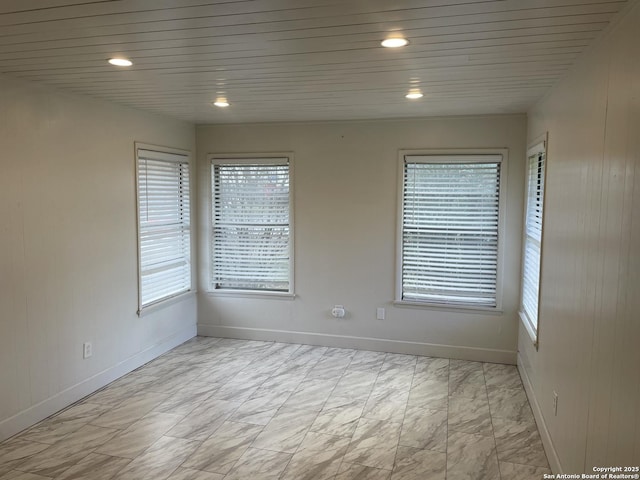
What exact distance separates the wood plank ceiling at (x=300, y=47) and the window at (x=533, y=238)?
1.81ft

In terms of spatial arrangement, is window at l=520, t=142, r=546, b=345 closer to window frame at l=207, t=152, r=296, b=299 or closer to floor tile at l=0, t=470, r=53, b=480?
window frame at l=207, t=152, r=296, b=299

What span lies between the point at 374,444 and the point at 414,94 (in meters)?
2.50

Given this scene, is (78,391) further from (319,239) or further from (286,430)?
(319,239)

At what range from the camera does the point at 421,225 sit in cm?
482

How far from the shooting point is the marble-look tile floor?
113 inches

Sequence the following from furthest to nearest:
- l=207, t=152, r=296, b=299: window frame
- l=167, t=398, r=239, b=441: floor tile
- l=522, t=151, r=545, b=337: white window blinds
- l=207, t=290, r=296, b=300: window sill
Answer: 1. l=207, t=290, r=296, b=300: window sill
2. l=207, t=152, r=296, b=299: window frame
3. l=522, t=151, r=545, b=337: white window blinds
4. l=167, t=398, r=239, b=441: floor tile

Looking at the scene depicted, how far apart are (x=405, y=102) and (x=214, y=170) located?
2354 millimetres

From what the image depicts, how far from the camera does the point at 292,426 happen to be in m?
3.43

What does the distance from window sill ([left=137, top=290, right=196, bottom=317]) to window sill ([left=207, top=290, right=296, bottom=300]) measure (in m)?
0.26

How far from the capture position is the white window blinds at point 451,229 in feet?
15.2

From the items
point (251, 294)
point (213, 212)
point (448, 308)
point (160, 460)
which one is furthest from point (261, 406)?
point (213, 212)

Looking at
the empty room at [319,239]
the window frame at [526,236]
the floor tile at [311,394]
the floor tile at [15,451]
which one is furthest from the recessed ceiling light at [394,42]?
the floor tile at [15,451]

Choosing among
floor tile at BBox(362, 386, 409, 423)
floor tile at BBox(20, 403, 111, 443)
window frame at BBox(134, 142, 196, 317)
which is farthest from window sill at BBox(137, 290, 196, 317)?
floor tile at BBox(362, 386, 409, 423)

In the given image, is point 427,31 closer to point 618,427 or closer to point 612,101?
point 612,101
